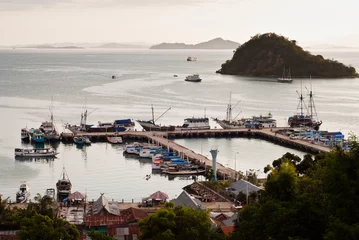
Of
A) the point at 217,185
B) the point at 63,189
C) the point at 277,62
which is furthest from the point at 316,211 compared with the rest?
the point at 277,62

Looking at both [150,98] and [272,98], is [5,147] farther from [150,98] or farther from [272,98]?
[272,98]

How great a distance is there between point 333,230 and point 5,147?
32.9 meters

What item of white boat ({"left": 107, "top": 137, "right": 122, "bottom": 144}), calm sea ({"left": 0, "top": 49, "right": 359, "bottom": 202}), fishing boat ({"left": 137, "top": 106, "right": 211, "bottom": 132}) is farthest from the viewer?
fishing boat ({"left": 137, "top": 106, "right": 211, "bottom": 132})

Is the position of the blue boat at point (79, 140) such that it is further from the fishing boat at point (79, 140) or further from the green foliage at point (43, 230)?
the green foliage at point (43, 230)

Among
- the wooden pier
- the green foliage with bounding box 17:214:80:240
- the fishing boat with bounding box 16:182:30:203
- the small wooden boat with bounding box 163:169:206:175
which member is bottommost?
the small wooden boat with bounding box 163:169:206:175

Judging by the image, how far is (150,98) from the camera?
7569cm

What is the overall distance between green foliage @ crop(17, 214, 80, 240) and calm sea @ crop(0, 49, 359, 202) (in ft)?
35.6

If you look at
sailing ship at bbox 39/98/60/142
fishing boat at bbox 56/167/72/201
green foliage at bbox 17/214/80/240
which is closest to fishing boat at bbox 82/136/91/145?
sailing ship at bbox 39/98/60/142

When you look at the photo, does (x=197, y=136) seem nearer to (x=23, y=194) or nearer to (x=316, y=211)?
(x=23, y=194)

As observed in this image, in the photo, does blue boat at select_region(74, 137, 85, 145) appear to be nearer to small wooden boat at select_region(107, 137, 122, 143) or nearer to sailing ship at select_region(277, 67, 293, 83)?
small wooden boat at select_region(107, 137, 122, 143)

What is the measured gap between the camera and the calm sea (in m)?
34.3

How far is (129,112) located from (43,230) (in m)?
45.4

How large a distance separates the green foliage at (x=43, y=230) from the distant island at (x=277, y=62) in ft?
349

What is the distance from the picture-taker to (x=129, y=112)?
2485 inches
